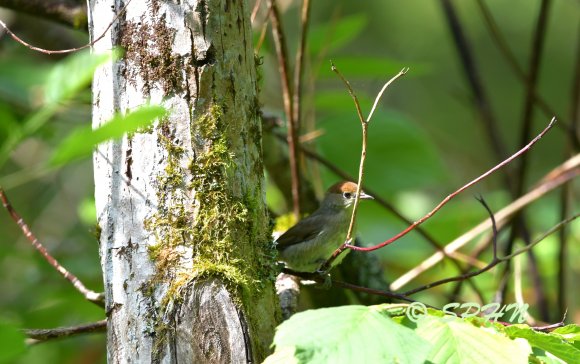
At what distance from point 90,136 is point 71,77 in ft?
0.48

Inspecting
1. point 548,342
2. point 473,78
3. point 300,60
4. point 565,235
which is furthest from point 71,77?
point 473,78

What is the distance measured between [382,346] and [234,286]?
0.66 meters

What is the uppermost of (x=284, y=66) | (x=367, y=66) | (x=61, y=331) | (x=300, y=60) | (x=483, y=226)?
(x=367, y=66)

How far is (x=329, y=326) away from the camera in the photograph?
1.47 meters

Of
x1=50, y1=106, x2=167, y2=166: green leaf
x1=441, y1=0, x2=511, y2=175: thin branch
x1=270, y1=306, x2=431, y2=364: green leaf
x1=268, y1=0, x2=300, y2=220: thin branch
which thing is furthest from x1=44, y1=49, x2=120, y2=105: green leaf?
x1=441, y1=0, x2=511, y2=175: thin branch

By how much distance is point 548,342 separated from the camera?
1668 mm

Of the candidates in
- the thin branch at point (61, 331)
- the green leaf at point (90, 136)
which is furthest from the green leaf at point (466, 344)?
the thin branch at point (61, 331)

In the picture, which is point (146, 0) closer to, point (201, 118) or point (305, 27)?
point (201, 118)

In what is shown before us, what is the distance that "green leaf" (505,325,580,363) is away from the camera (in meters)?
1.65

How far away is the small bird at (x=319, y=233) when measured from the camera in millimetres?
3653

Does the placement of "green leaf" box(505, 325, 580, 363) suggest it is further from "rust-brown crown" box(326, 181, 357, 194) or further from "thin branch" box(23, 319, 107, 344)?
"rust-brown crown" box(326, 181, 357, 194)

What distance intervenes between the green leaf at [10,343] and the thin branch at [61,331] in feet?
2.92

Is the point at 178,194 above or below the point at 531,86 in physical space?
below

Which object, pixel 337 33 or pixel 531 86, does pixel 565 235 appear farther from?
pixel 337 33
